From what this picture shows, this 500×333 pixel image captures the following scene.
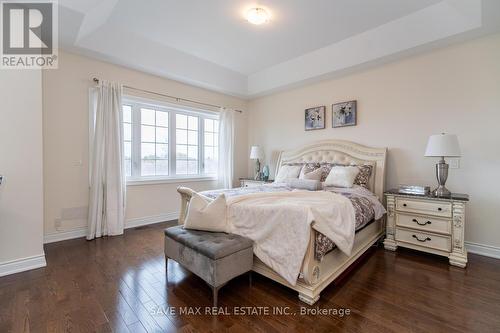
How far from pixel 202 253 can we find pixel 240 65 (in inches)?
142

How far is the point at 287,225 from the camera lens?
1.84m

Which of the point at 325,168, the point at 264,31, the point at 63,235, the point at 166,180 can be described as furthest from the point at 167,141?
the point at 325,168

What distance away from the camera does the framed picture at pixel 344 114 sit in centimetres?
372

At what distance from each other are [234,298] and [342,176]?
211 cm

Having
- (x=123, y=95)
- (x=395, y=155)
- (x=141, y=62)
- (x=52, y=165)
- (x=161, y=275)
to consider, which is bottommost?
(x=161, y=275)

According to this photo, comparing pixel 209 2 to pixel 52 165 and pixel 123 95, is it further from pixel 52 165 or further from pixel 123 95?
pixel 52 165

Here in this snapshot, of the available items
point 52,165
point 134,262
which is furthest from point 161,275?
point 52,165

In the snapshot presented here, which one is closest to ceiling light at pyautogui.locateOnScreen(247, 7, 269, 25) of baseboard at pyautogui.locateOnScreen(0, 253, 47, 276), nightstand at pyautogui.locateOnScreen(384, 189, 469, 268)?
nightstand at pyautogui.locateOnScreen(384, 189, 469, 268)

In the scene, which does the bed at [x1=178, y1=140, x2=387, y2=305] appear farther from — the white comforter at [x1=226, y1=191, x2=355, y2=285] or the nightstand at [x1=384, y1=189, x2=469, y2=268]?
the nightstand at [x1=384, y1=189, x2=469, y2=268]

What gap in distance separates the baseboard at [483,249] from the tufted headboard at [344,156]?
3.47 ft

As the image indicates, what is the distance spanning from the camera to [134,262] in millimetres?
2504

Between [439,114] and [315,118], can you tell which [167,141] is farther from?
[439,114]

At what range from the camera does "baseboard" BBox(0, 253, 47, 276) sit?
87.0 inches

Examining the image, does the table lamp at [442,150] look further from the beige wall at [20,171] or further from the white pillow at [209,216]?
the beige wall at [20,171]
